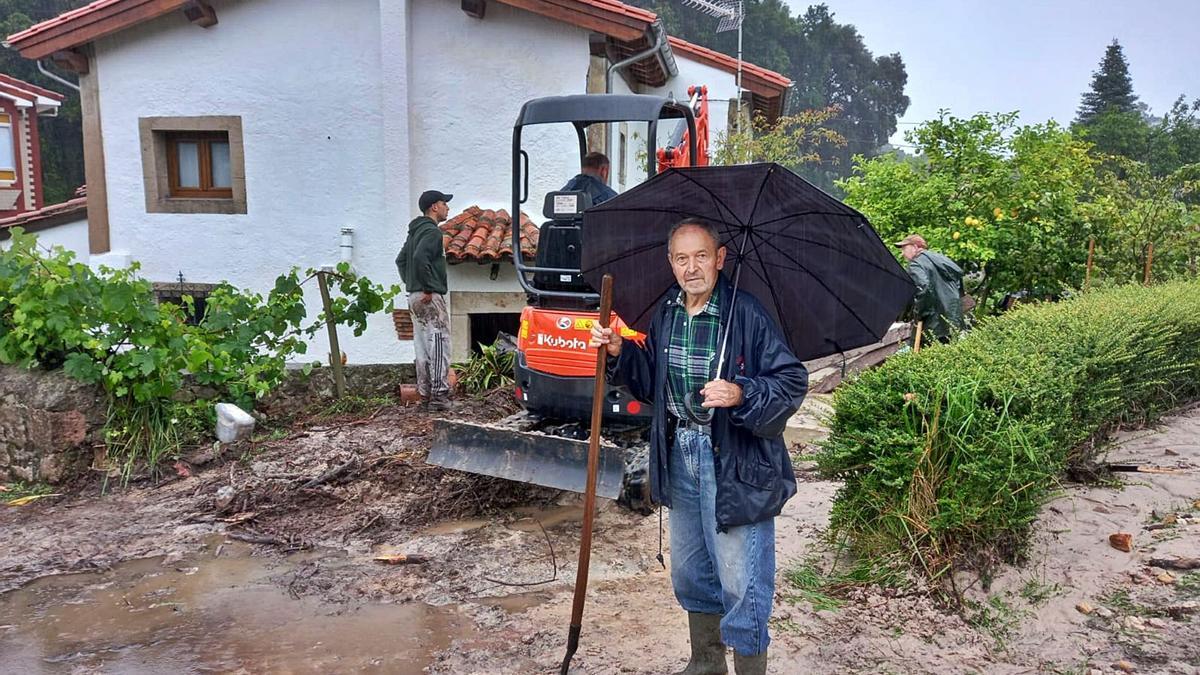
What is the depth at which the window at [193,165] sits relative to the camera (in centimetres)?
987

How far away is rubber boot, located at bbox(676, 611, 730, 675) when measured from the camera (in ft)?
10.6

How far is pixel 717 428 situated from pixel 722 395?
0.22m

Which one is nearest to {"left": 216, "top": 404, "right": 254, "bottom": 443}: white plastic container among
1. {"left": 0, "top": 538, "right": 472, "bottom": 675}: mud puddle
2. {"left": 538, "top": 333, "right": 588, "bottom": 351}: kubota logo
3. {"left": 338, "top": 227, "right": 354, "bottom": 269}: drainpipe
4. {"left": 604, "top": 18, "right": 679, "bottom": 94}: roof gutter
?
{"left": 0, "top": 538, "right": 472, "bottom": 675}: mud puddle

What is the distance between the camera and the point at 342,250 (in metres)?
9.73

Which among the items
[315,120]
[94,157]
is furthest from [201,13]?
[94,157]

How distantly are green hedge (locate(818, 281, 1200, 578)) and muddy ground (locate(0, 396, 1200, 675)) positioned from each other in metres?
0.28

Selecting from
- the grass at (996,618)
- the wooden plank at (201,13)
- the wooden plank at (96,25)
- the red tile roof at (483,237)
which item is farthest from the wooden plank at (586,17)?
the grass at (996,618)

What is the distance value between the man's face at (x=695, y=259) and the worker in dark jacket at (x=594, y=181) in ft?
9.26

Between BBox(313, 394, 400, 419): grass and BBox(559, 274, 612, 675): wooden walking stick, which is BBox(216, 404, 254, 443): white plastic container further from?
BBox(559, 274, 612, 675): wooden walking stick

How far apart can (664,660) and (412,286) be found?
15.8 ft

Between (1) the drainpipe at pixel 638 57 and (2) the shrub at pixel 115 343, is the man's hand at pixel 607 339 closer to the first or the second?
(2) the shrub at pixel 115 343

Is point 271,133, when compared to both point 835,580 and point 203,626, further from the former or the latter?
point 835,580

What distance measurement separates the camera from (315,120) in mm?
9648

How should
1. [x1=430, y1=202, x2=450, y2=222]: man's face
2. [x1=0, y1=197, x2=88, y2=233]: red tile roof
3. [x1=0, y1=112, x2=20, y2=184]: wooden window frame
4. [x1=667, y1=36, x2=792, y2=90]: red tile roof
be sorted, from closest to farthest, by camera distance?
[x1=430, y1=202, x2=450, y2=222]: man's face → [x1=0, y1=197, x2=88, y2=233]: red tile roof → [x1=667, y1=36, x2=792, y2=90]: red tile roof → [x1=0, y1=112, x2=20, y2=184]: wooden window frame
